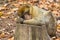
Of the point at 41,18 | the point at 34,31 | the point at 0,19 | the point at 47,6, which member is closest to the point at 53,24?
the point at 41,18

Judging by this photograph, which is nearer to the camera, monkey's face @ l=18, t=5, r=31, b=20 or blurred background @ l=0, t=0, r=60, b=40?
monkey's face @ l=18, t=5, r=31, b=20

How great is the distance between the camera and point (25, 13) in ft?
14.6

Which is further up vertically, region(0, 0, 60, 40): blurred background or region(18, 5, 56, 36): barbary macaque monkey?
region(18, 5, 56, 36): barbary macaque monkey

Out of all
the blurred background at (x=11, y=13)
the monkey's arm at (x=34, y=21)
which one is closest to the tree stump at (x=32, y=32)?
the monkey's arm at (x=34, y=21)

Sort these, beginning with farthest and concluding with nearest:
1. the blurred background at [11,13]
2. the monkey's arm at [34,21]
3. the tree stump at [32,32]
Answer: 1. the blurred background at [11,13]
2. the monkey's arm at [34,21]
3. the tree stump at [32,32]

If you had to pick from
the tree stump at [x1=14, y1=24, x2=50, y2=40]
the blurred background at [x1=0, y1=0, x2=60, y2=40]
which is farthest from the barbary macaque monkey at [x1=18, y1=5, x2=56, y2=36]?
the blurred background at [x1=0, y1=0, x2=60, y2=40]

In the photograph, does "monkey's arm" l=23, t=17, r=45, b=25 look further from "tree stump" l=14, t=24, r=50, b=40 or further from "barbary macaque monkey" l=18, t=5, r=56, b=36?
"tree stump" l=14, t=24, r=50, b=40

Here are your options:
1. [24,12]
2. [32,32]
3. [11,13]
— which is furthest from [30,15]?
[11,13]

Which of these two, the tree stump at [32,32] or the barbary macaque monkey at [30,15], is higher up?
the barbary macaque monkey at [30,15]

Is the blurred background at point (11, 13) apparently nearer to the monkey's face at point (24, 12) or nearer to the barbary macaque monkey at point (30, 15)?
the barbary macaque monkey at point (30, 15)

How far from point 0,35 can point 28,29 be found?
1880 millimetres

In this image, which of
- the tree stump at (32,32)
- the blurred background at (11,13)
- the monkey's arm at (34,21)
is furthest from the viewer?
the blurred background at (11,13)

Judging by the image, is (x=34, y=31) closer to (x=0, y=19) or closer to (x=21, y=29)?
(x=21, y=29)

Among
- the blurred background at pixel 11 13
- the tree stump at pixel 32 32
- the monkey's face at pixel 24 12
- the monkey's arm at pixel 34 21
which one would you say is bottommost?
the blurred background at pixel 11 13
